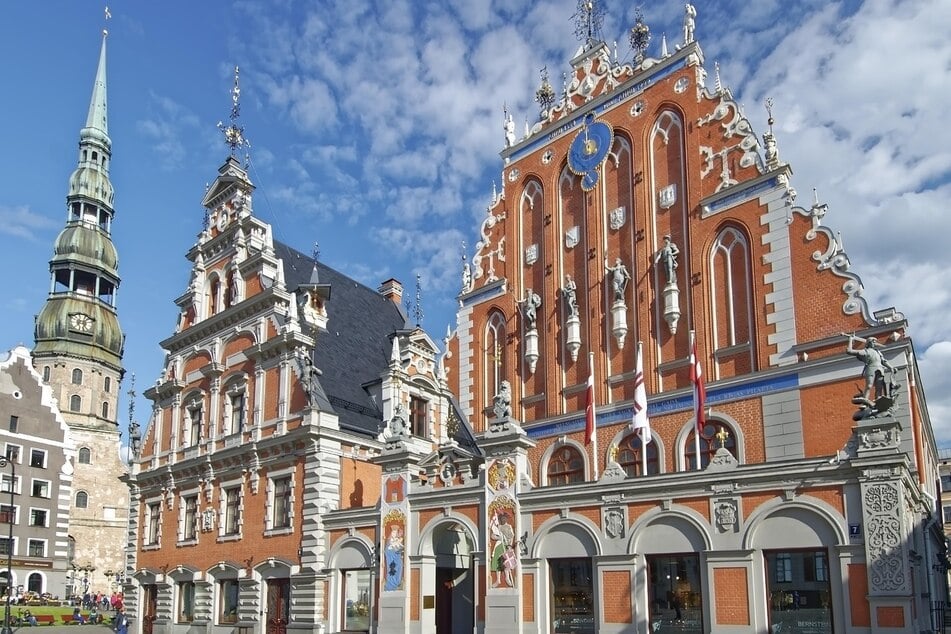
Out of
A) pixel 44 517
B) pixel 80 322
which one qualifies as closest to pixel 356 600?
pixel 44 517

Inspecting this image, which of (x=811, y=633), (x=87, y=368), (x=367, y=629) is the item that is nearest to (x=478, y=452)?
(x=367, y=629)

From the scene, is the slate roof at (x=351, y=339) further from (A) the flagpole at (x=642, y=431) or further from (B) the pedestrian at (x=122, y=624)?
(B) the pedestrian at (x=122, y=624)

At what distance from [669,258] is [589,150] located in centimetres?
542

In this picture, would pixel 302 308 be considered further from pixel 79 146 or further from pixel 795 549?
pixel 79 146

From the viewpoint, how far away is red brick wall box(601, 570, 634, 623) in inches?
776

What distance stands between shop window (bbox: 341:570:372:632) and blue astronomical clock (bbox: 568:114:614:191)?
14.0m

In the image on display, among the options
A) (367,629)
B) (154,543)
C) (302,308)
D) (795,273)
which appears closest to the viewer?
(795,273)

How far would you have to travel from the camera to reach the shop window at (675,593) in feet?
62.4

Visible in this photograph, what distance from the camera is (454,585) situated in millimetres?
26672

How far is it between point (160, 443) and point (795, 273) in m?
25.7

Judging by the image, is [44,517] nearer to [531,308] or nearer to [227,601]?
[227,601]

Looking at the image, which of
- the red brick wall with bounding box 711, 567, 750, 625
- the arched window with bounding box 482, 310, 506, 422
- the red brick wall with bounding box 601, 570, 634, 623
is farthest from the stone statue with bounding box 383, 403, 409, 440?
the red brick wall with bounding box 711, 567, 750, 625

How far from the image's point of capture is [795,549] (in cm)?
1789

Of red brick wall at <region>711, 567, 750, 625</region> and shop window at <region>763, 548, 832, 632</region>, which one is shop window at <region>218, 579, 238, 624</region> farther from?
shop window at <region>763, 548, 832, 632</region>
